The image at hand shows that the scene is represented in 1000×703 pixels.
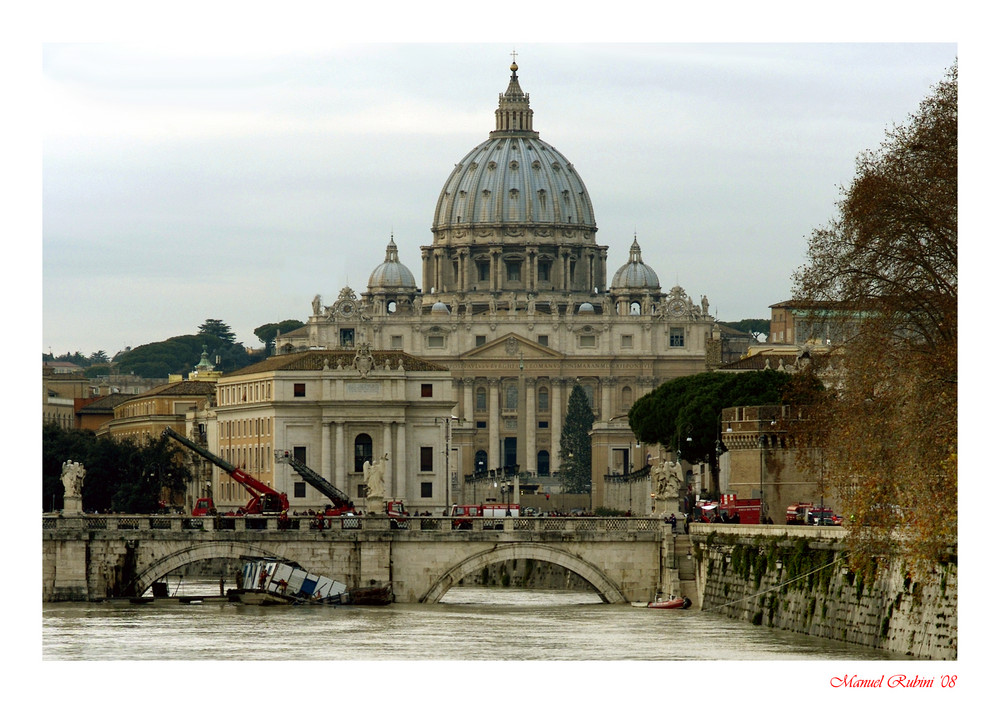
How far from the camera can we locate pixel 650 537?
199 feet

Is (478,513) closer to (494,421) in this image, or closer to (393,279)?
(494,421)

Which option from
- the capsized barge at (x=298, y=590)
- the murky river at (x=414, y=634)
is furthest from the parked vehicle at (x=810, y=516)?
the capsized barge at (x=298, y=590)

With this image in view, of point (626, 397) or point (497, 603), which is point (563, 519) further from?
point (626, 397)

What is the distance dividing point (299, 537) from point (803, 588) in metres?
15.3

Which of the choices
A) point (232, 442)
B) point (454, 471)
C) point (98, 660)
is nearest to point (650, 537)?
point (98, 660)

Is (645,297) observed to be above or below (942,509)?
above

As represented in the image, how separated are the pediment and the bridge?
113 metres

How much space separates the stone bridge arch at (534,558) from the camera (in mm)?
60562

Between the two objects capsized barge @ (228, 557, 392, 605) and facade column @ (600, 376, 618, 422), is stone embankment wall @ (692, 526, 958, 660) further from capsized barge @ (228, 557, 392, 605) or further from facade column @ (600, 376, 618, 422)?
facade column @ (600, 376, 618, 422)

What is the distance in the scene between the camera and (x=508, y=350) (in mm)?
175625

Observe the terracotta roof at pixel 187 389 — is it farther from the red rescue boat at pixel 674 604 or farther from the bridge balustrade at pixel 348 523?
the red rescue boat at pixel 674 604

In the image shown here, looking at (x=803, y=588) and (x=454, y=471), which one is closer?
(x=803, y=588)

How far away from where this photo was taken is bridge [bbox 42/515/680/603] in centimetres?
6062

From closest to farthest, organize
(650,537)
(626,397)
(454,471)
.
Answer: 1. (650,537)
2. (454,471)
3. (626,397)
